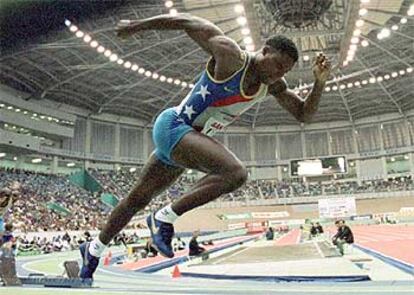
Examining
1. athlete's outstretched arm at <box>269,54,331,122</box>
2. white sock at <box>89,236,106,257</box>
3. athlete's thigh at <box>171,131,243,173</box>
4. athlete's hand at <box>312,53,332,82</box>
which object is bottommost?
white sock at <box>89,236,106,257</box>

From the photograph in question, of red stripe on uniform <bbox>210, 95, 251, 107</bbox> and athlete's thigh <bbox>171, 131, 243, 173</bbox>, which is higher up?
red stripe on uniform <bbox>210, 95, 251, 107</bbox>

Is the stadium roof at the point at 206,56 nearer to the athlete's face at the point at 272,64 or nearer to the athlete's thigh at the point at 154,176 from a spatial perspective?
the athlete's thigh at the point at 154,176

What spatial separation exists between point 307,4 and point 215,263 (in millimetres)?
17264

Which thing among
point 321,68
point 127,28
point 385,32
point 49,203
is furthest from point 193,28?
point 385,32

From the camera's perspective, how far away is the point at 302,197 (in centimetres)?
4859

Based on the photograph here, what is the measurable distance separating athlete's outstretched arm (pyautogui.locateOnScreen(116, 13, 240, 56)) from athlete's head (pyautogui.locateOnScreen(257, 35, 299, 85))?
0.70 ft

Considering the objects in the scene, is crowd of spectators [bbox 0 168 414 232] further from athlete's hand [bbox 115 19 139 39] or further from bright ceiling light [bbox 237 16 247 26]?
athlete's hand [bbox 115 19 139 39]

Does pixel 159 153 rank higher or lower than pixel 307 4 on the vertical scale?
lower

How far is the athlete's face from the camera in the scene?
3035 mm

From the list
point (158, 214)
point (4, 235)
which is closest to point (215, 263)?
point (4, 235)

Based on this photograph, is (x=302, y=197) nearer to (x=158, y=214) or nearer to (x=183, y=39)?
(x=183, y=39)

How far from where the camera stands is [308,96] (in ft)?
11.6

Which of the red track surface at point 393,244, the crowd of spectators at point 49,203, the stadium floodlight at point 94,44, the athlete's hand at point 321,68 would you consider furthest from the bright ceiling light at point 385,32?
the athlete's hand at point 321,68

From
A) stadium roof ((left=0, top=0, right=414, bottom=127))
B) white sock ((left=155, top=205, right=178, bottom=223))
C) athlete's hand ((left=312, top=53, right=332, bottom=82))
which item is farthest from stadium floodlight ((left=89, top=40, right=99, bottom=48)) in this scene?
white sock ((left=155, top=205, right=178, bottom=223))
